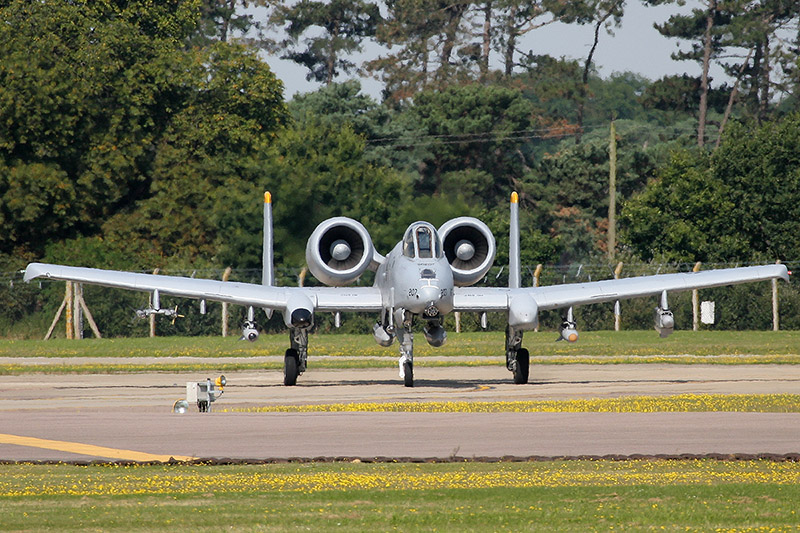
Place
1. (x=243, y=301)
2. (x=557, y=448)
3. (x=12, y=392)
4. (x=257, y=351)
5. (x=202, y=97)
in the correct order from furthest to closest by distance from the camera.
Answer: (x=202, y=97) → (x=257, y=351) → (x=243, y=301) → (x=12, y=392) → (x=557, y=448)

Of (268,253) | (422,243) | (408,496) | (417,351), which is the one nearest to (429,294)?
(422,243)

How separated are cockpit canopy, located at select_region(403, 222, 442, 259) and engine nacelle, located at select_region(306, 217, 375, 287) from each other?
2045 millimetres

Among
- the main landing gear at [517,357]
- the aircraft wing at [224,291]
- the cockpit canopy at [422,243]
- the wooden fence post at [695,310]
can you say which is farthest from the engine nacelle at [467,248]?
the wooden fence post at [695,310]

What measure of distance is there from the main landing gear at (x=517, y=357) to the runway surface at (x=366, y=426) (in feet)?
2.34

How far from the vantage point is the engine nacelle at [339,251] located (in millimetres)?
25922

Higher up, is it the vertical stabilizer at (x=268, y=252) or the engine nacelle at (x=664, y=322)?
the vertical stabilizer at (x=268, y=252)

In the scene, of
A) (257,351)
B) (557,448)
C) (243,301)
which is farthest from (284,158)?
(557,448)

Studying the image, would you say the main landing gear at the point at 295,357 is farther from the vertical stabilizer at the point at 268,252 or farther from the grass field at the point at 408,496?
the grass field at the point at 408,496

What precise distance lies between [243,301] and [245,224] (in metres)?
26.0

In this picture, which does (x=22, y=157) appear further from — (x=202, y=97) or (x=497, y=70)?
(x=497, y=70)

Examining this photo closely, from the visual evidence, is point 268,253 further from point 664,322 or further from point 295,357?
point 664,322

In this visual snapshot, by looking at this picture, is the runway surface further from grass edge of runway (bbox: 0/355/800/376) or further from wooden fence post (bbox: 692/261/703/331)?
wooden fence post (bbox: 692/261/703/331)

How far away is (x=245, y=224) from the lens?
51094 millimetres

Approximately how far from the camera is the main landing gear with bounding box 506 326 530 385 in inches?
987
